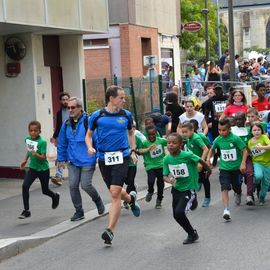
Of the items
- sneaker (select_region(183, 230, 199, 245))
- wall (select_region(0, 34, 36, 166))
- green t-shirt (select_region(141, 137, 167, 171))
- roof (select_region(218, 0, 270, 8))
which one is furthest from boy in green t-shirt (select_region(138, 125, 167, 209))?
roof (select_region(218, 0, 270, 8))

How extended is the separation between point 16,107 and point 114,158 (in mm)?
6852

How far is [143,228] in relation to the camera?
960cm

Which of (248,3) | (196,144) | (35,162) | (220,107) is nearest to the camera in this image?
(35,162)

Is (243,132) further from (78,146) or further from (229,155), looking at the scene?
(78,146)

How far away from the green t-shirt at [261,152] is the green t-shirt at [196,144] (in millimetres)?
780

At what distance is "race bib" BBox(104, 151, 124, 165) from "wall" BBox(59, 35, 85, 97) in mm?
8676

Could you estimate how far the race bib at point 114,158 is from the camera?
8742 mm

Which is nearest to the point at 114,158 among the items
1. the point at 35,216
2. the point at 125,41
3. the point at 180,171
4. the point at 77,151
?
the point at 180,171

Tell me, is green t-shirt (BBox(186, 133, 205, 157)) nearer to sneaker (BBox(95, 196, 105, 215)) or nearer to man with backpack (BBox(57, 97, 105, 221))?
sneaker (BBox(95, 196, 105, 215))

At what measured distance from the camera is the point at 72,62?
1720 cm

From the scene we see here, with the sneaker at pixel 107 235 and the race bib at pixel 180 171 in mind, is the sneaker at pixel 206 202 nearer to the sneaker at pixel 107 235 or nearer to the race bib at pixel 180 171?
the race bib at pixel 180 171

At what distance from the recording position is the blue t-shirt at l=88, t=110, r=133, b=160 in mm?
8773

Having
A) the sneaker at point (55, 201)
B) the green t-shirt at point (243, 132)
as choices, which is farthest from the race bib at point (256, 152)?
the sneaker at point (55, 201)

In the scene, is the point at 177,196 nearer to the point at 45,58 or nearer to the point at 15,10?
the point at 15,10
